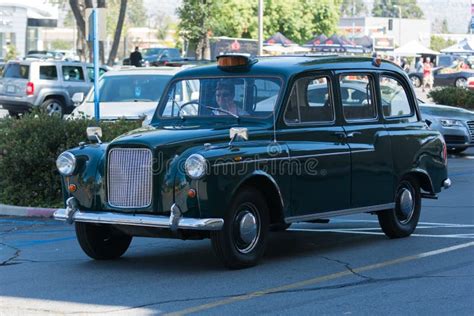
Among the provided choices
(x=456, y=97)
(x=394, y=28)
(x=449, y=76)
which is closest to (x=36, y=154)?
(x=456, y=97)

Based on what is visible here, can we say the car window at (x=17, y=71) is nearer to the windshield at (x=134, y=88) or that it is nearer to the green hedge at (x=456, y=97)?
the windshield at (x=134, y=88)

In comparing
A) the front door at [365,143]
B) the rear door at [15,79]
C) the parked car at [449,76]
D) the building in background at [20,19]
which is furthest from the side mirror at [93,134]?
the building in background at [20,19]

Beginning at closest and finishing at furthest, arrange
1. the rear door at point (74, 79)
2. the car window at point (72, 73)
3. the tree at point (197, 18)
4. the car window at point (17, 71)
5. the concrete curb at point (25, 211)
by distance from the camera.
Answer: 1. the concrete curb at point (25, 211)
2. the car window at point (17, 71)
3. the rear door at point (74, 79)
4. the car window at point (72, 73)
5. the tree at point (197, 18)

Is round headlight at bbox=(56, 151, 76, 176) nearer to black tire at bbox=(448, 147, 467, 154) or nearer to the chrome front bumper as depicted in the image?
the chrome front bumper

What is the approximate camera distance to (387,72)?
11.1 m

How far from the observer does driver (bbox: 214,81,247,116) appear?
9.86 metres

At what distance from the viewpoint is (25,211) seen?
13.2 m

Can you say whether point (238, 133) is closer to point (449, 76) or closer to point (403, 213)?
point (403, 213)

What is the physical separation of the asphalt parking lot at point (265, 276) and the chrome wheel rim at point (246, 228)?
0.77 feet

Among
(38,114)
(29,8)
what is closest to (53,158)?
(38,114)

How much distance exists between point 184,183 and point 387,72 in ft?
11.6

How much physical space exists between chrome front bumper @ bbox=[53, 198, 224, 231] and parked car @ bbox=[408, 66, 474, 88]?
4511 centimetres

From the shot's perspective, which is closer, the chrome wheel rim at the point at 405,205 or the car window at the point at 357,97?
the car window at the point at 357,97

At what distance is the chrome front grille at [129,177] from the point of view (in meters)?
8.86
